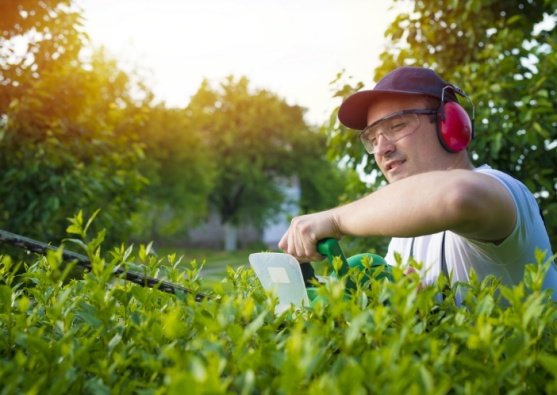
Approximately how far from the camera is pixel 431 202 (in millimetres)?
1793

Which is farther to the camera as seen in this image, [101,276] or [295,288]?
[295,288]

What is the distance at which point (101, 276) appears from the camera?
1.61m

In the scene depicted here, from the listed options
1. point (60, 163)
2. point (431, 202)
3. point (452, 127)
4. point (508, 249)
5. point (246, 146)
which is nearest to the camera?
point (431, 202)

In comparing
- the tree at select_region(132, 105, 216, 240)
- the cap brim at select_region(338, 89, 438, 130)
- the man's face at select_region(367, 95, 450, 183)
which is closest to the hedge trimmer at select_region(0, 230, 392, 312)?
the man's face at select_region(367, 95, 450, 183)

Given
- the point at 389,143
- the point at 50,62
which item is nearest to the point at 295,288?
the point at 389,143

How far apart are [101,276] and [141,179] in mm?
7867

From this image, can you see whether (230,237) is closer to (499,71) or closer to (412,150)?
(499,71)

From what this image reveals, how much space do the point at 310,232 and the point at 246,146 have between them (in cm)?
4044

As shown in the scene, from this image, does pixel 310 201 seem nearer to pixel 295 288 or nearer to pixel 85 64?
pixel 85 64

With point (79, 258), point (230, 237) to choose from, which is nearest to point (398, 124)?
point (79, 258)

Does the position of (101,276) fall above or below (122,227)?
below

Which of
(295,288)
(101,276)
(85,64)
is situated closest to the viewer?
(101,276)

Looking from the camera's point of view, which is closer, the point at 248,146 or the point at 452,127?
the point at 452,127

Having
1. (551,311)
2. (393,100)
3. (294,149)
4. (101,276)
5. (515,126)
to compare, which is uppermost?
(294,149)
